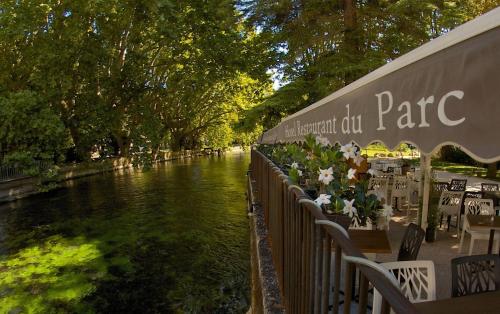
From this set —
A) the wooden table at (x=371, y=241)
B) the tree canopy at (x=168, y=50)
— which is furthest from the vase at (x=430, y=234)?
the tree canopy at (x=168, y=50)

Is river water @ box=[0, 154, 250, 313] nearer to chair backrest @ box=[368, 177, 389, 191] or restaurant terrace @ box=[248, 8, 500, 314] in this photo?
restaurant terrace @ box=[248, 8, 500, 314]

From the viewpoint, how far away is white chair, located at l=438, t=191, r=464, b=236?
7671mm

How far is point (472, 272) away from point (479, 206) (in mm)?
4795

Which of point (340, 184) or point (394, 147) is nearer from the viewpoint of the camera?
point (394, 147)

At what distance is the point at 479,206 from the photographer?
7262mm

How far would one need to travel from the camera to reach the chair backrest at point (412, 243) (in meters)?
4.07

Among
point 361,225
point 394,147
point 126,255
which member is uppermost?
point 394,147

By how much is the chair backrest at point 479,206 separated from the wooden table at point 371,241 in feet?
10.7

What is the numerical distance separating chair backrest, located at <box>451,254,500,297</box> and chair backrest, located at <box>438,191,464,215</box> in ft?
15.8

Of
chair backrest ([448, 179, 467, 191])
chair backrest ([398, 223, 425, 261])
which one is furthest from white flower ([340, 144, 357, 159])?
chair backrest ([448, 179, 467, 191])

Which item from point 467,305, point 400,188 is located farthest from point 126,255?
point 467,305

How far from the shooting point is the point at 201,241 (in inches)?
488

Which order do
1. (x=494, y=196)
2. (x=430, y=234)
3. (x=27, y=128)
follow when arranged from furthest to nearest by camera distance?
(x=27, y=128)
(x=494, y=196)
(x=430, y=234)

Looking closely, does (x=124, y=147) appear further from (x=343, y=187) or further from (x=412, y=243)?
(x=412, y=243)
